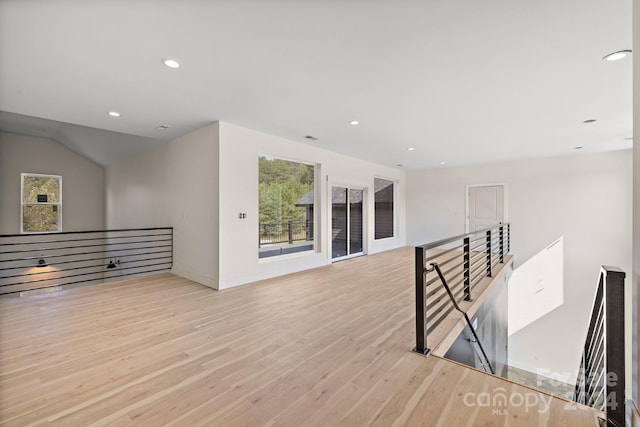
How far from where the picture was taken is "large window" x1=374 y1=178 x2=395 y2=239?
7.83 meters

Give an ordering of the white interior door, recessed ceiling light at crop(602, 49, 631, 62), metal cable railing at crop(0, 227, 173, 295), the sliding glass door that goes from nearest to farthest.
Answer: recessed ceiling light at crop(602, 49, 631, 62) < metal cable railing at crop(0, 227, 173, 295) < the sliding glass door < the white interior door

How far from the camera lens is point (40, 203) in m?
7.27

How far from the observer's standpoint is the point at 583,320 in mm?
5980

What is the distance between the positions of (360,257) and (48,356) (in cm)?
562

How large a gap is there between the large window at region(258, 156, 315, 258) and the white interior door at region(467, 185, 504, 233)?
4.92 meters

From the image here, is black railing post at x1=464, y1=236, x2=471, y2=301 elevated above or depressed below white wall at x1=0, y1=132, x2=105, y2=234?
below

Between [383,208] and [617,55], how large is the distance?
6.01 metres

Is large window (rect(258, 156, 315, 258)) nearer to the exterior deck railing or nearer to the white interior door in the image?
the exterior deck railing

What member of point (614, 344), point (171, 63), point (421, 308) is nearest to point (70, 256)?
point (171, 63)

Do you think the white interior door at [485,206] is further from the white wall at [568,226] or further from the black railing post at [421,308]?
the black railing post at [421,308]

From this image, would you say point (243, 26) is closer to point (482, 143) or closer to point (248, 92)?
point (248, 92)

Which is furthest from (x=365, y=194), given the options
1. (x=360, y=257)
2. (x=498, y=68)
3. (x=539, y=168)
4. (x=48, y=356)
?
(x=48, y=356)

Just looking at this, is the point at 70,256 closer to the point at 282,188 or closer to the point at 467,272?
the point at 282,188

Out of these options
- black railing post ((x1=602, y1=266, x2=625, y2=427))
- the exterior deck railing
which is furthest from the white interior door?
black railing post ((x1=602, y1=266, x2=625, y2=427))
